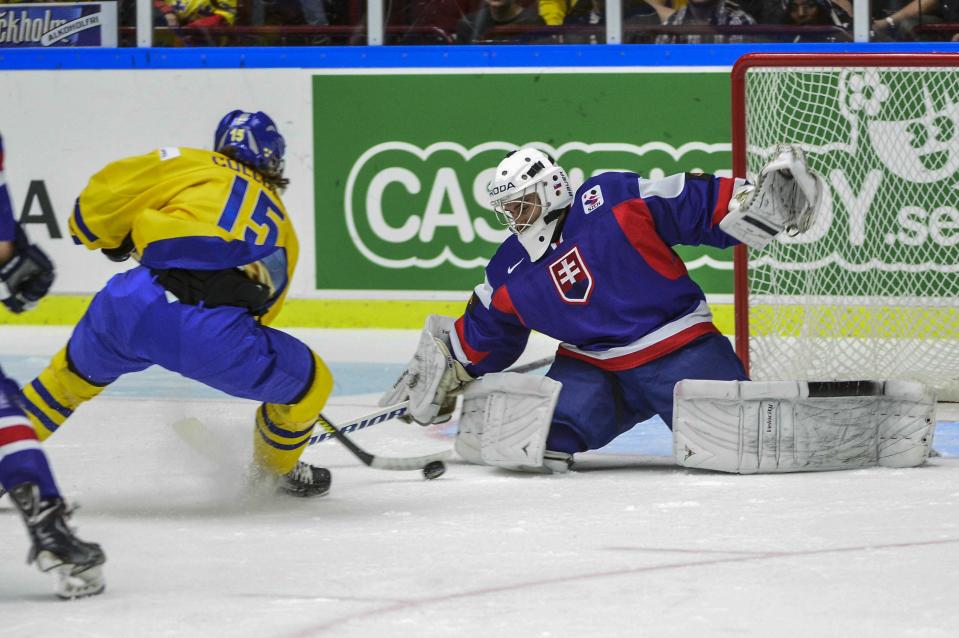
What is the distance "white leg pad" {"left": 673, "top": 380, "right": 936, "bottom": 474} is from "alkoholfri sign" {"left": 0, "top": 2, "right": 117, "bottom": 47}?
13.2 feet

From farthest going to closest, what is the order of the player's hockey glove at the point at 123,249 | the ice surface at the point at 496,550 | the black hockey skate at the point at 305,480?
the black hockey skate at the point at 305,480
the player's hockey glove at the point at 123,249
the ice surface at the point at 496,550

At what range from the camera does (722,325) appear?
6449mm

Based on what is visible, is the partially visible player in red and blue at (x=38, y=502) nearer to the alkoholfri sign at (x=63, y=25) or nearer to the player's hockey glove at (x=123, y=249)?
the player's hockey glove at (x=123, y=249)

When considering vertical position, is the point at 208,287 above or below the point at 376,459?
above

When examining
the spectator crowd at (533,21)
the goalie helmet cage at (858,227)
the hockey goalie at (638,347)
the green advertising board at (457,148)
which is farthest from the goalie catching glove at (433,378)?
the spectator crowd at (533,21)

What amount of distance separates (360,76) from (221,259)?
10.9ft

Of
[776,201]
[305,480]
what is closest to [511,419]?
[305,480]

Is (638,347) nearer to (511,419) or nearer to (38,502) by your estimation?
(511,419)

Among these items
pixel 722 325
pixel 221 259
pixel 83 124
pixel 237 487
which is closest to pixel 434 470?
pixel 237 487

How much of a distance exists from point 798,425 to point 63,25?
172 inches

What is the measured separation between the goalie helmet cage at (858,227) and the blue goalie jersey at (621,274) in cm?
87

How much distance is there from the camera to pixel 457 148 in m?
6.71

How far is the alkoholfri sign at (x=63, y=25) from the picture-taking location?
7.20 meters

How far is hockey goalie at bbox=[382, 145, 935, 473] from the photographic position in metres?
4.03
